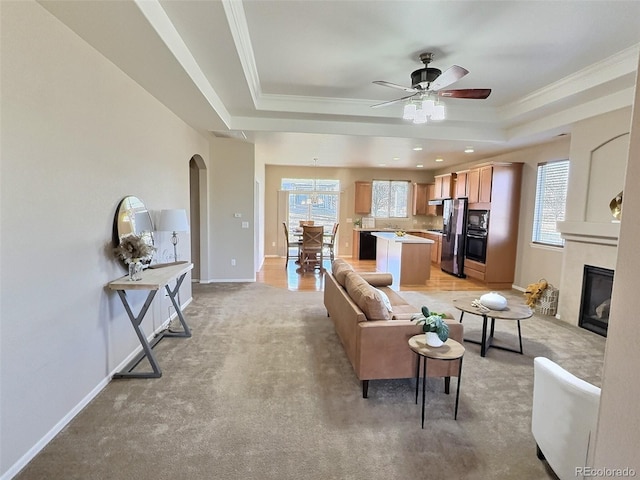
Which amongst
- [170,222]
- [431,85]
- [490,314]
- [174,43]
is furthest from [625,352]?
[170,222]

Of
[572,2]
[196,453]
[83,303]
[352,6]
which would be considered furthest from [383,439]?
[572,2]

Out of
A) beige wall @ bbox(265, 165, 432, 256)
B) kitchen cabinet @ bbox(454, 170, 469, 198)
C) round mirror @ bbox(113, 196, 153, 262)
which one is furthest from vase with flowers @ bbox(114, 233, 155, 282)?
beige wall @ bbox(265, 165, 432, 256)

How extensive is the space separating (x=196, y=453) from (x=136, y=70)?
114 inches

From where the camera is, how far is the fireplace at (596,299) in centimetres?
378

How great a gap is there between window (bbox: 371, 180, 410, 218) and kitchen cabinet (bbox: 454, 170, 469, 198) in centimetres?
259

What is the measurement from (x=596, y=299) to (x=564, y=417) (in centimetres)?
316

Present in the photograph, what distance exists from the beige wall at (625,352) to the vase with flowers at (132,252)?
2.92 meters

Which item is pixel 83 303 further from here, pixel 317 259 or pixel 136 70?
pixel 317 259

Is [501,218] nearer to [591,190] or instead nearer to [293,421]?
[591,190]

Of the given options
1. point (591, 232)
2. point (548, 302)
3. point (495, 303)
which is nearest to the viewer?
point (495, 303)

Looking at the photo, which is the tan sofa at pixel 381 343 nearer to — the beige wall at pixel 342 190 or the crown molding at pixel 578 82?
the crown molding at pixel 578 82

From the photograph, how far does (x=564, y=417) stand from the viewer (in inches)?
63.6

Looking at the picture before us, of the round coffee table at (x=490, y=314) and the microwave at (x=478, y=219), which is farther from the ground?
the microwave at (x=478, y=219)

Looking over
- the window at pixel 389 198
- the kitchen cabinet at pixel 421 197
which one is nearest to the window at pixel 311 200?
the window at pixel 389 198
